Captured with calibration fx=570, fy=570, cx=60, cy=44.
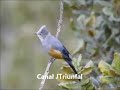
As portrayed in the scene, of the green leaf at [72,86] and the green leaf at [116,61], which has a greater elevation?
the green leaf at [116,61]

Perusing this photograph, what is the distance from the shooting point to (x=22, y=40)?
16.5ft

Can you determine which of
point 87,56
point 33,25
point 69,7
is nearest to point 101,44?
point 87,56

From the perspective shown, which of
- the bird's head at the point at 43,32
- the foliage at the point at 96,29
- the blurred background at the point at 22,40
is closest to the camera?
the bird's head at the point at 43,32

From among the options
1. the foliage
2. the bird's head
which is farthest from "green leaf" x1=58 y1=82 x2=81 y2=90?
the foliage

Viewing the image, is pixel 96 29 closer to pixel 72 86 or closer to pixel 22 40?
pixel 72 86

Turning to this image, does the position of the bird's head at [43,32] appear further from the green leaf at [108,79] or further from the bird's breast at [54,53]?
the green leaf at [108,79]

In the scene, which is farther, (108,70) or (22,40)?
(22,40)

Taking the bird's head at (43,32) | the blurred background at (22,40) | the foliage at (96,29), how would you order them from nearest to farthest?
1. the bird's head at (43,32)
2. the foliage at (96,29)
3. the blurred background at (22,40)

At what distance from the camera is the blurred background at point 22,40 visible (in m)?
4.75

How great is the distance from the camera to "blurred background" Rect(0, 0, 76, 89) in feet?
15.6

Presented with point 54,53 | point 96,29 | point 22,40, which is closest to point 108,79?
point 54,53

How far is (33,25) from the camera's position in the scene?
4.75 meters

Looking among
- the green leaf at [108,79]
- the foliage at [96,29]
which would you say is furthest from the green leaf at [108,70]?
the foliage at [96,29]

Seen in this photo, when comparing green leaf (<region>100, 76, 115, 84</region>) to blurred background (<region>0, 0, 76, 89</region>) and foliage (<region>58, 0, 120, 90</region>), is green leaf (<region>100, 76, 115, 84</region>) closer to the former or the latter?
foliage (<region>58, 0, 120, 90</region>)
